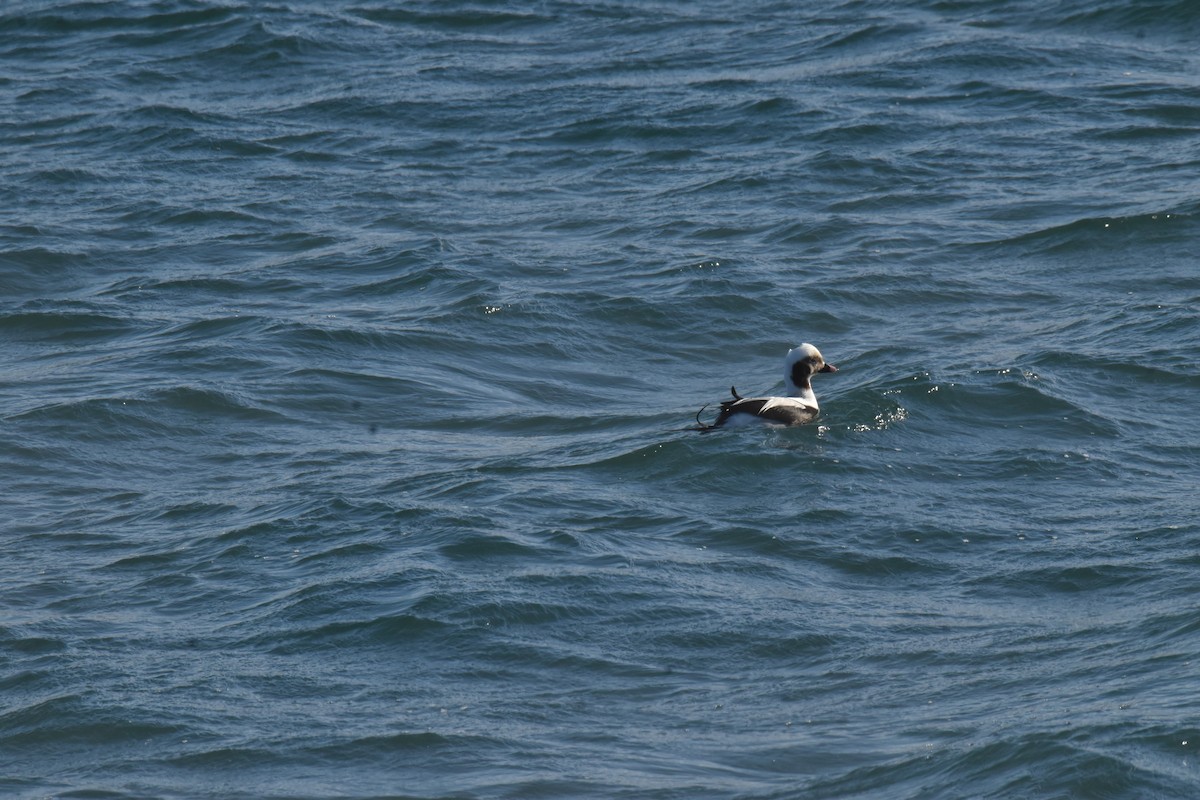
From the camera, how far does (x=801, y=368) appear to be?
1245cm

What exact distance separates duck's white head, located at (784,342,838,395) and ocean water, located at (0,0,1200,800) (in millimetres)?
342

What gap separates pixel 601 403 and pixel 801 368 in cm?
146

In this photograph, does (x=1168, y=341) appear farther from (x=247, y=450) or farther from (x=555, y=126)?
(x=555, y=126)

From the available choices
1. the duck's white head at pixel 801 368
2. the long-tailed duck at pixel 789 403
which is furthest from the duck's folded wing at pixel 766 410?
the duck's white head at pixel 801 368

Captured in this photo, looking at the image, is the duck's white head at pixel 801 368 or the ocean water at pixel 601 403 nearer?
the ocean water at pixel 601 403

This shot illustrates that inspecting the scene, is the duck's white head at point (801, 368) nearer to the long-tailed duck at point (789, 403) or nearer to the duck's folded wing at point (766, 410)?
the long-tailed duck at point (789, 403)

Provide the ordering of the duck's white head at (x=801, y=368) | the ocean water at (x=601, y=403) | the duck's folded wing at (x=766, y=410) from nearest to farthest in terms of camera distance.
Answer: the ocean water at (x=601, y=403) → the duck's folded wing at (x=766, y=410) → the duck's white head at (x=801, y=368)

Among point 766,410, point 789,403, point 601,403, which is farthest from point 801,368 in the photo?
point 601,403

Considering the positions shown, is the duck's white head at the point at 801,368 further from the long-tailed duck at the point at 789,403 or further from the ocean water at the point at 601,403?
the ocean water at the point at 601,403

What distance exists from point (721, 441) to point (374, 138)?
9079mm

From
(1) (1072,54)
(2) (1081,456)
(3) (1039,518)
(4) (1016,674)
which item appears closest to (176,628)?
(4) (1016,674)

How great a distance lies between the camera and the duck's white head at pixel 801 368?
12.4 metres

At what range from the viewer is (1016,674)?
7875 mm

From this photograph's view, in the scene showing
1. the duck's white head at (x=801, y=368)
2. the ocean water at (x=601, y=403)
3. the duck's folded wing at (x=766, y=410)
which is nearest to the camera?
the ocean water at (x=601, y=403)
